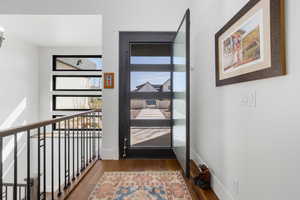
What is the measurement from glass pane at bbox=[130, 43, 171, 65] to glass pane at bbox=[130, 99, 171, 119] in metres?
0.67

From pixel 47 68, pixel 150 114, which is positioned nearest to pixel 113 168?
pixel 150 114

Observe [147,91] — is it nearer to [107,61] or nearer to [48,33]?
[107,61]

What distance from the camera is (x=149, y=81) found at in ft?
11.2

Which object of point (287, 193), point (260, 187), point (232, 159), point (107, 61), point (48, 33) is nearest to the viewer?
point (287, 193)

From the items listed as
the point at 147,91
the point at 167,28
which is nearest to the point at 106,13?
the point at 167,28

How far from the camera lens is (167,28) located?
11.0ft

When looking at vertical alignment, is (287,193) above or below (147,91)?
below

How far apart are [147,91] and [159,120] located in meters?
0.55

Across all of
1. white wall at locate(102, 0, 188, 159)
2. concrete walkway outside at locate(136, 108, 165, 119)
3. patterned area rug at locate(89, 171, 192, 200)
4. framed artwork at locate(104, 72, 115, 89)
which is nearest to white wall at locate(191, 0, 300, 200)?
patterned area rug at locate(89, 171, 192, 200)

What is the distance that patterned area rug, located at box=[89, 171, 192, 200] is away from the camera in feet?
6.87

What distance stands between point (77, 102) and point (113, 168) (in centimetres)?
322

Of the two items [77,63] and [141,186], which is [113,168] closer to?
[141,186]

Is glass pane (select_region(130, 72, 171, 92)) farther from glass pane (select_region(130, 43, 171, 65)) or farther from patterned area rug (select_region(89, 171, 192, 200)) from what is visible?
patterned area rug (select_region(89, 171, 192, 200))

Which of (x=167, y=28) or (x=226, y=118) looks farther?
(x=167, y=28)
